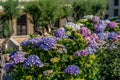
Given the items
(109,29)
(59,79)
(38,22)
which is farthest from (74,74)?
(38,22)

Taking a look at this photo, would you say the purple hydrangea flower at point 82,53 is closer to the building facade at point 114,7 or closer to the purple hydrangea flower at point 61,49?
the purple hydrangea flower at point 61,49

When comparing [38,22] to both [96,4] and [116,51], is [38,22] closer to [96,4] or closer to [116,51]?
[96,4]

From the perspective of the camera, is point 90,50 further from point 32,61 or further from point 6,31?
point 6,31

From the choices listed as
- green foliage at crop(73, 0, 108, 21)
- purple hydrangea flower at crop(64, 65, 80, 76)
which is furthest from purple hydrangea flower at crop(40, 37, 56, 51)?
green foliage at crop(73, 0, 108, 21)

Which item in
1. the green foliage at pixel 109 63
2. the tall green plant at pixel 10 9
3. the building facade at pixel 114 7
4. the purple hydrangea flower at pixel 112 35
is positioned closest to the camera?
the green foliage at pixel 109 63

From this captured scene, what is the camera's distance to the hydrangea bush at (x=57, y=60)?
342 inches

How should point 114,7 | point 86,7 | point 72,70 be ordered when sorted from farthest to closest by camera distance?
point 114,7
point 86,7
point 72,70

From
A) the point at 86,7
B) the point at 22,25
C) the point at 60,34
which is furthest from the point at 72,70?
the point at 22,25

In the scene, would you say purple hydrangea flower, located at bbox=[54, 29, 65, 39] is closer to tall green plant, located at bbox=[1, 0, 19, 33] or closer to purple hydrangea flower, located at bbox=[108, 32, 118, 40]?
purple hydrangea flower, located at bbox=[108, 32, 118, 40]

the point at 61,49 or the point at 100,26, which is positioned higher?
the point at 100,26

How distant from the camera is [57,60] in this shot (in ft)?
28.7

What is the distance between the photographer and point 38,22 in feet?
130

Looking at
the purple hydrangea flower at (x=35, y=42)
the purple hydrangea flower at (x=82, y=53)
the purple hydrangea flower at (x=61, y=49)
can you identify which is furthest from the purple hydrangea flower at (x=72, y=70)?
the purple hydrangea flower at (x=35, y=42)

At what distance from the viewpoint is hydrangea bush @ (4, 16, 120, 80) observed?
8688mm
